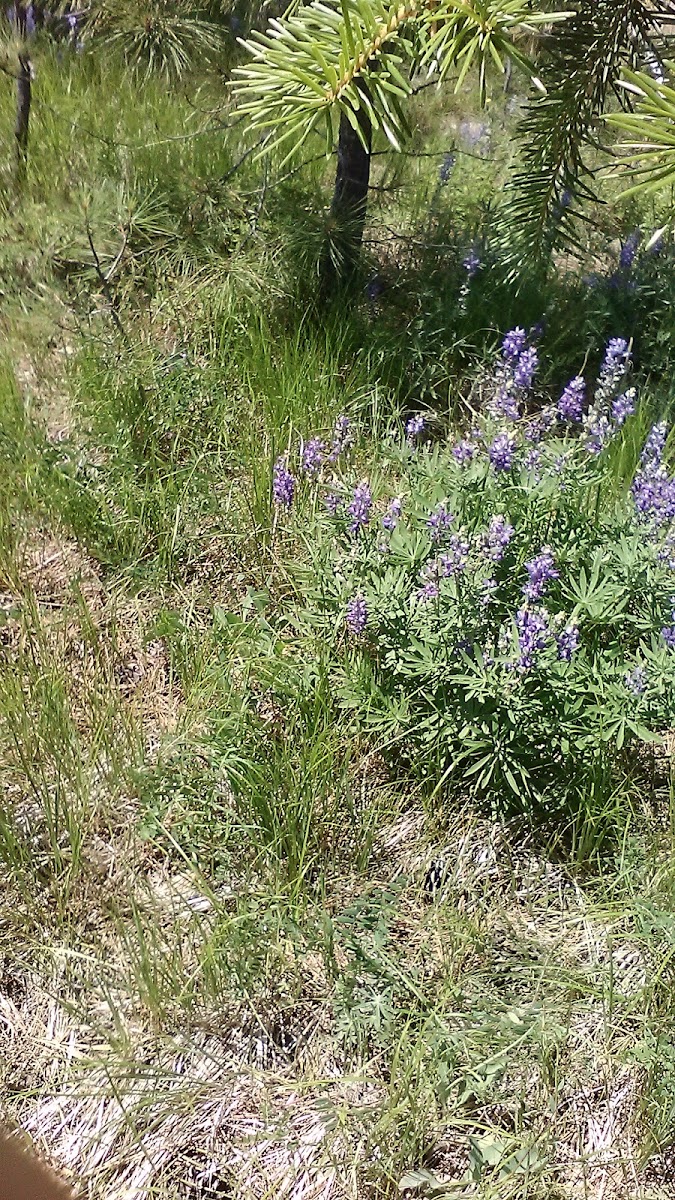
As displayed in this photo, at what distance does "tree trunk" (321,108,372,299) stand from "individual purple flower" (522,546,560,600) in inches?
57.1

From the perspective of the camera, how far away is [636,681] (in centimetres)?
175

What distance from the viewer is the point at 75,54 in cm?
381

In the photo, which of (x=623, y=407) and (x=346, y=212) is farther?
(x=346, y=212)

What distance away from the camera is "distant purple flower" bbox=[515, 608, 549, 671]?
1721 mm

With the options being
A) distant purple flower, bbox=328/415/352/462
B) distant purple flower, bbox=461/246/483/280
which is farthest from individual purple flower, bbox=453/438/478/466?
distant purple flower, bbox=461/246/483/280

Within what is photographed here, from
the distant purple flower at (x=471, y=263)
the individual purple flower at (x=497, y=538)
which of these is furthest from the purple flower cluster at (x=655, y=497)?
the distant purple flower at (x=471, y=263)

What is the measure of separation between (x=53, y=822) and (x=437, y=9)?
1731mm

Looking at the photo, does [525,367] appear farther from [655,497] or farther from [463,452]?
[655,497]

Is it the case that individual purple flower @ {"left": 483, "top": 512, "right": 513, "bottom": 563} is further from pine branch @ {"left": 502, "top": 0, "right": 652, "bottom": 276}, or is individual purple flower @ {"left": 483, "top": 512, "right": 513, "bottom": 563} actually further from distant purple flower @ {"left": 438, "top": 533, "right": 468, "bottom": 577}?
pine branch @ {"left": 502, "top": 0, "right": 652, "bottom": 276}

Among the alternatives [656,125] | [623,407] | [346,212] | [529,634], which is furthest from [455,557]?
[346,212]

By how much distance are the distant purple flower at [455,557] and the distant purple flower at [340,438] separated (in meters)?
0.58

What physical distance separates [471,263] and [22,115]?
173cm

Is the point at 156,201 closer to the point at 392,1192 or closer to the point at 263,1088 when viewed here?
the point at 263,1088

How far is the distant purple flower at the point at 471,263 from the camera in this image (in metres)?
2.81
